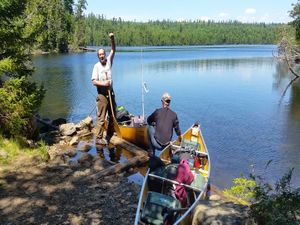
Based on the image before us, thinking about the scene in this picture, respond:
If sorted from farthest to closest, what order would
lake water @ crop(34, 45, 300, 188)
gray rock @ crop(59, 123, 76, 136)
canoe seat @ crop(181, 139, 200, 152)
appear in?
gray rock @ crop(59, 123, 76, 136) < lake water @ crop(34, 45, 300, 188) < canoe seat @ crop(181, 139, 200, 152)

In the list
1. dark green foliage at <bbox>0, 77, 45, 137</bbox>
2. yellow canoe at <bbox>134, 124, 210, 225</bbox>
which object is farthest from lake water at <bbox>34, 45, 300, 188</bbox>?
dark green foliage at <bbox>0, 77, 45, 137</bbox>

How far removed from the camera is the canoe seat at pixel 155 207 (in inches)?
249

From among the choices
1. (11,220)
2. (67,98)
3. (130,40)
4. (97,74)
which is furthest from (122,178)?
(130,40)

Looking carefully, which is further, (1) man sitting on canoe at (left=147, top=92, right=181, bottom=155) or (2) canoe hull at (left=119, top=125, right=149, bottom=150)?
(2) canoe hull at (left=119, top=125, right=149, bottom=150)

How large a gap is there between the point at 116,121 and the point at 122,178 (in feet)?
13.5

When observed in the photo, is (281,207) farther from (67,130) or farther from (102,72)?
(67,130)

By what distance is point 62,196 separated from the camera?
7777 millimetres

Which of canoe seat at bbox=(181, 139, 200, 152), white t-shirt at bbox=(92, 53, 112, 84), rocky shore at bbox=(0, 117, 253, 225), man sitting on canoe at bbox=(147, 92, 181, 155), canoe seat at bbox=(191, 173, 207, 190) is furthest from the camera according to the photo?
white t-shirt at bbox=(92, 53, 112, 84)

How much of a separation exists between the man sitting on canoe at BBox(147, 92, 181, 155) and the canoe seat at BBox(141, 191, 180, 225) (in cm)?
345

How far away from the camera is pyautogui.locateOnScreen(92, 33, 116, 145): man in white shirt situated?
11948mm

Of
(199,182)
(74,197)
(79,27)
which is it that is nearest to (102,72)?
(74,197)

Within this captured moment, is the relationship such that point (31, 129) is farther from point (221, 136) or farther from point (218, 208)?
point (221, 136)

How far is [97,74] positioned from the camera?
12125 millimetres

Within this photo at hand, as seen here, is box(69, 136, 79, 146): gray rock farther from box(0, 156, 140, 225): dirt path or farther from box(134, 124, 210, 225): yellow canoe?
box(134, 124, 210, 225): yellow canoe
